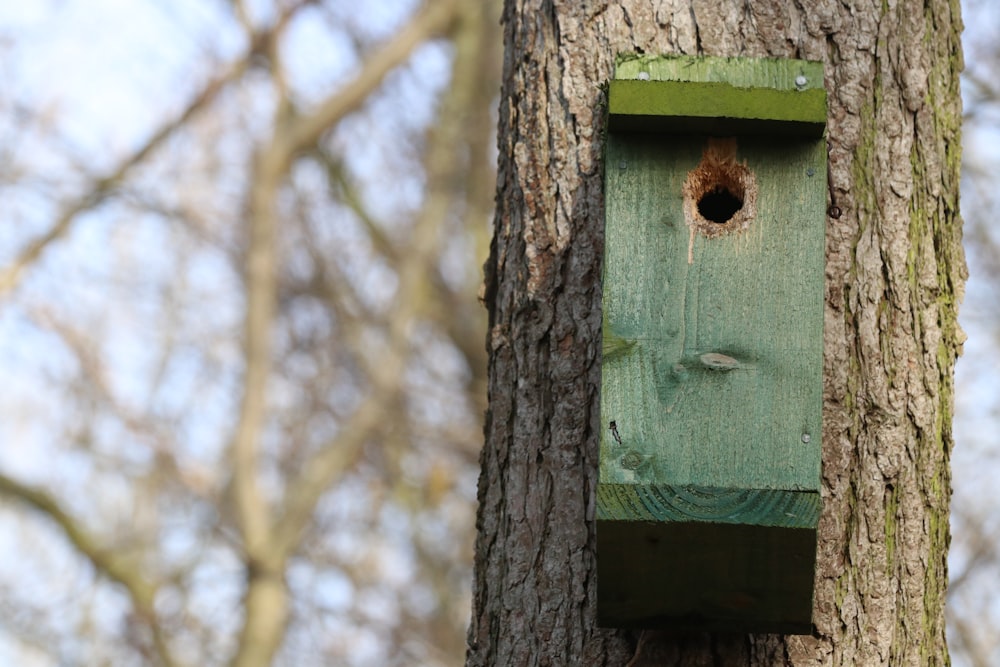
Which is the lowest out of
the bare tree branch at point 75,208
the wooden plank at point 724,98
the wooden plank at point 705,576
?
the wooden plank at point 705,576

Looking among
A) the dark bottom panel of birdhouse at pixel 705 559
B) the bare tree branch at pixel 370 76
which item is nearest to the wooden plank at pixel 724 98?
the dark bottom panel of birdhouse at pixel 705 559

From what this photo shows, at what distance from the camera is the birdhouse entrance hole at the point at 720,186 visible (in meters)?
1.82

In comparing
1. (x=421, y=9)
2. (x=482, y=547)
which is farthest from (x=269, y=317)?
(x=482, y=547)

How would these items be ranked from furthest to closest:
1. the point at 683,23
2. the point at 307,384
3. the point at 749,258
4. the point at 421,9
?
the point at 307,384 → the point at 421,9 → the point at 683,23 → the point at 749,258

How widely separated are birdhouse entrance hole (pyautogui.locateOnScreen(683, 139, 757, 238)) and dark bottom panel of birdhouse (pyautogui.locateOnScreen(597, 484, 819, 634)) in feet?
1.30

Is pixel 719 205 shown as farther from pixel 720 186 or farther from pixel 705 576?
pixel 705 576

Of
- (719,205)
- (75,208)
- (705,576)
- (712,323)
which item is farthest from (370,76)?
(705,576)

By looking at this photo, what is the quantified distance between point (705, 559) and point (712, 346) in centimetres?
30

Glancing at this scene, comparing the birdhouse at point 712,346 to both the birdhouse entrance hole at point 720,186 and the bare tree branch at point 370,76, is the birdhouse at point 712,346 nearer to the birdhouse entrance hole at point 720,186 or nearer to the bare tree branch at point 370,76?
the birdhouse entrance hole at point 720,186

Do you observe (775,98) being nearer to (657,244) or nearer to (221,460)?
(657,244)

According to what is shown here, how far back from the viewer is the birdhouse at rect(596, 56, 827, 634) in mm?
1685

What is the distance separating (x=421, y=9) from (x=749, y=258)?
7493 mm

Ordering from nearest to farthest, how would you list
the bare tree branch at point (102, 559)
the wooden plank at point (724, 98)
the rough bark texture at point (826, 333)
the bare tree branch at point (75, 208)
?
the wooden plank at point (724, 98) → the rough bark texture at point (826, 333) → the bare tree branch at point (102, 559) → the bare tree branch at point (75, 208)

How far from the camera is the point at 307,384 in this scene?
947 cm
